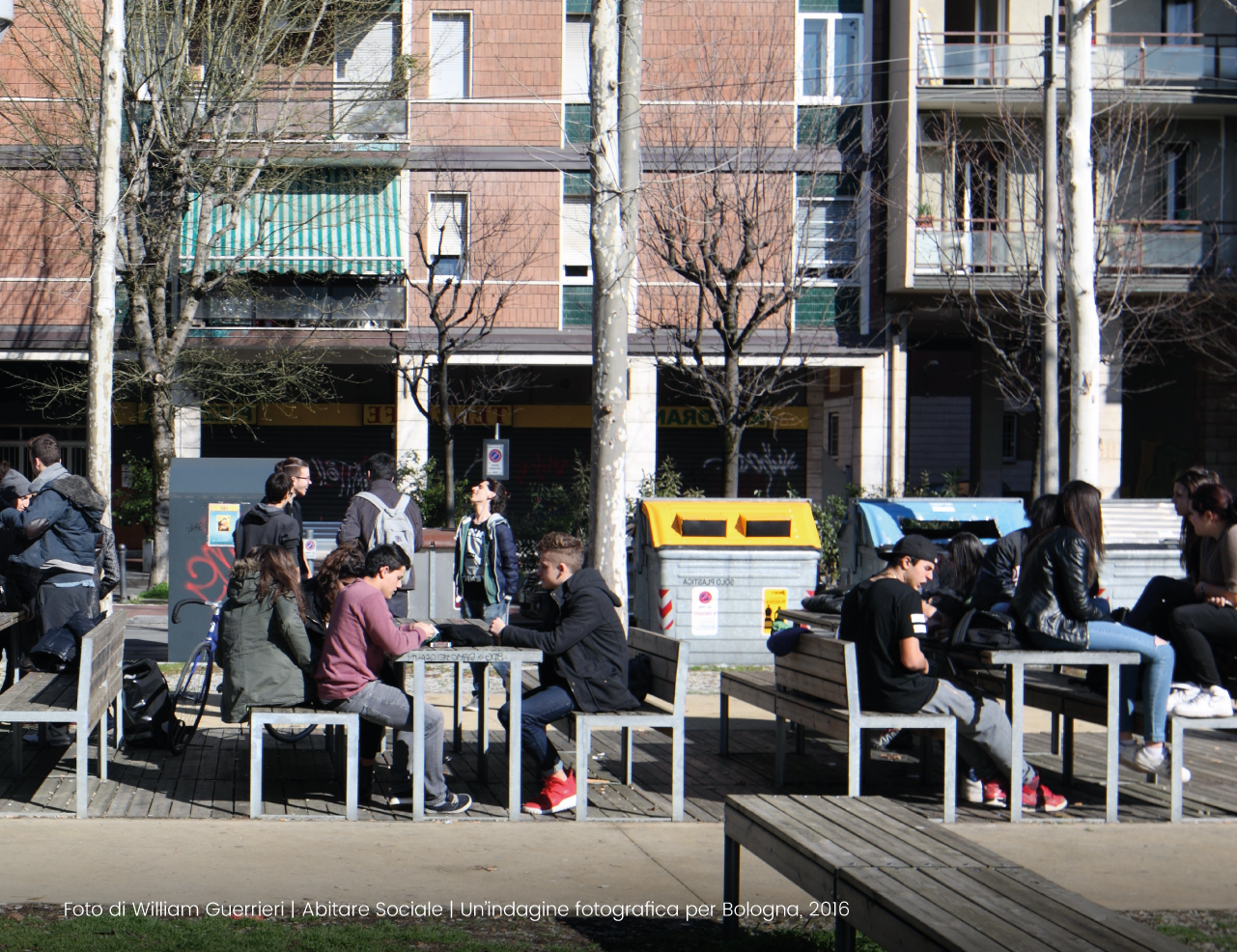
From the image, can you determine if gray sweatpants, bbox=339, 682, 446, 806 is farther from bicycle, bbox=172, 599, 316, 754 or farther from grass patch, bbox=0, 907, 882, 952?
grass patch, bbox=0, 907, 882, 952

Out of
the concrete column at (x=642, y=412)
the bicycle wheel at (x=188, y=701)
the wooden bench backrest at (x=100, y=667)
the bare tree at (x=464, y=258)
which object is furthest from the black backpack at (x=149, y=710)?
the concrete column at (x=642, y=412)

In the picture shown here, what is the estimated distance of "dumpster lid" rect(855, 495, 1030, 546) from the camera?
1298 centimetres

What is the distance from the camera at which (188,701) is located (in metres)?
9.93

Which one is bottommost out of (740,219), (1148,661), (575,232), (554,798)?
(554,798)

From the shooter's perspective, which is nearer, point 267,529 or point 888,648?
point 888,648

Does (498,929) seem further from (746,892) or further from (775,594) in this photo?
(775,594)

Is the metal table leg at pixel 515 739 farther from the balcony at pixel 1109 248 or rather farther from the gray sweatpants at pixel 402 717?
the balcony at pixel 1109 248

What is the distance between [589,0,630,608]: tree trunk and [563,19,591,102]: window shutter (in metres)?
12.9

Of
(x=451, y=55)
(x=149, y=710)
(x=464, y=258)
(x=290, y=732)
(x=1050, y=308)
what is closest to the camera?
(x=149, y=710)

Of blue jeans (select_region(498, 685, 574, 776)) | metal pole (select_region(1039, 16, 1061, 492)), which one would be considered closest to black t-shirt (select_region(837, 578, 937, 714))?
blue jeans (select_region(498, 685, 574, 776))

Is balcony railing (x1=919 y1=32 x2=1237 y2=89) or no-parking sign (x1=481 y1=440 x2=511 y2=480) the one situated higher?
balcony railing (x1=919 y1=32 x2=1237 y2=89)

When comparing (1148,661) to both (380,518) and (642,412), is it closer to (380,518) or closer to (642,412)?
(380,518)

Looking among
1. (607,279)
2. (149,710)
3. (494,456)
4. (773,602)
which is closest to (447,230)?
(494,456)

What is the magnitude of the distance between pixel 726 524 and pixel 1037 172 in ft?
36.5
